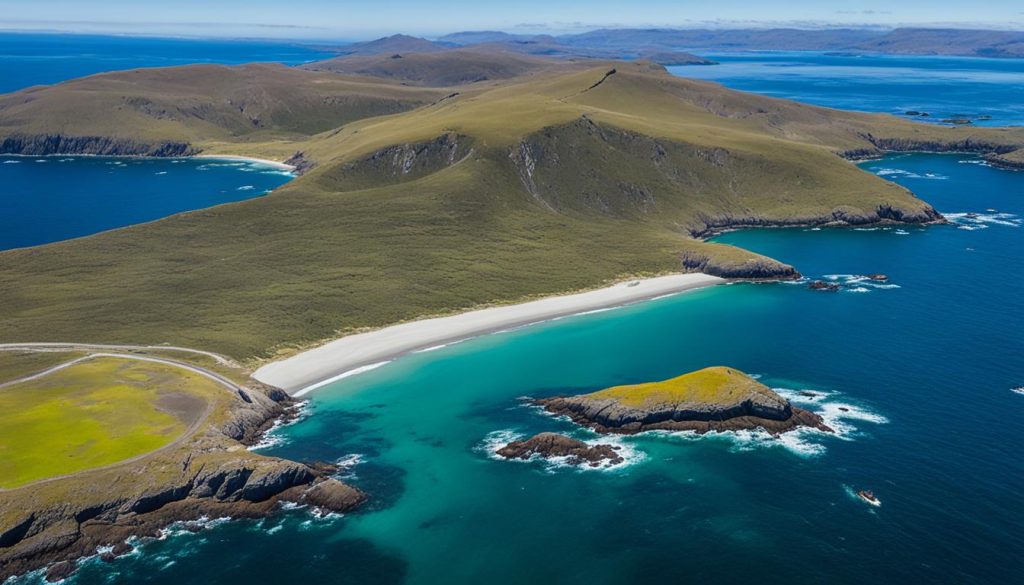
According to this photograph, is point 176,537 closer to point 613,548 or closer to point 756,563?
point 613,548

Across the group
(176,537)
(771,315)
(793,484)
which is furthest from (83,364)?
(771,315)

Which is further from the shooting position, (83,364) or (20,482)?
(83,364)

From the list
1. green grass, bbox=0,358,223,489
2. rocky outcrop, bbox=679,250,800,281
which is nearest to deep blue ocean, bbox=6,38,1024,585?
green grass, bbox=0,358,223,489

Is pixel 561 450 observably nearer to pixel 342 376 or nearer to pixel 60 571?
pixel 342 376

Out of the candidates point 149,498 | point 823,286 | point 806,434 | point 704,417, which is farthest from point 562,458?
point 823,286

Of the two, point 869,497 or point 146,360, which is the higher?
point 146,360

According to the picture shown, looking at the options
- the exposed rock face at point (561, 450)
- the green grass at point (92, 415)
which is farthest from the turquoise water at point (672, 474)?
the green grass at point (92, 415)

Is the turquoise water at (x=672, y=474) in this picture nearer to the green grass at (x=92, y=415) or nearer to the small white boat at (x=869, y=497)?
the small white boat at (x=869, y=497)
